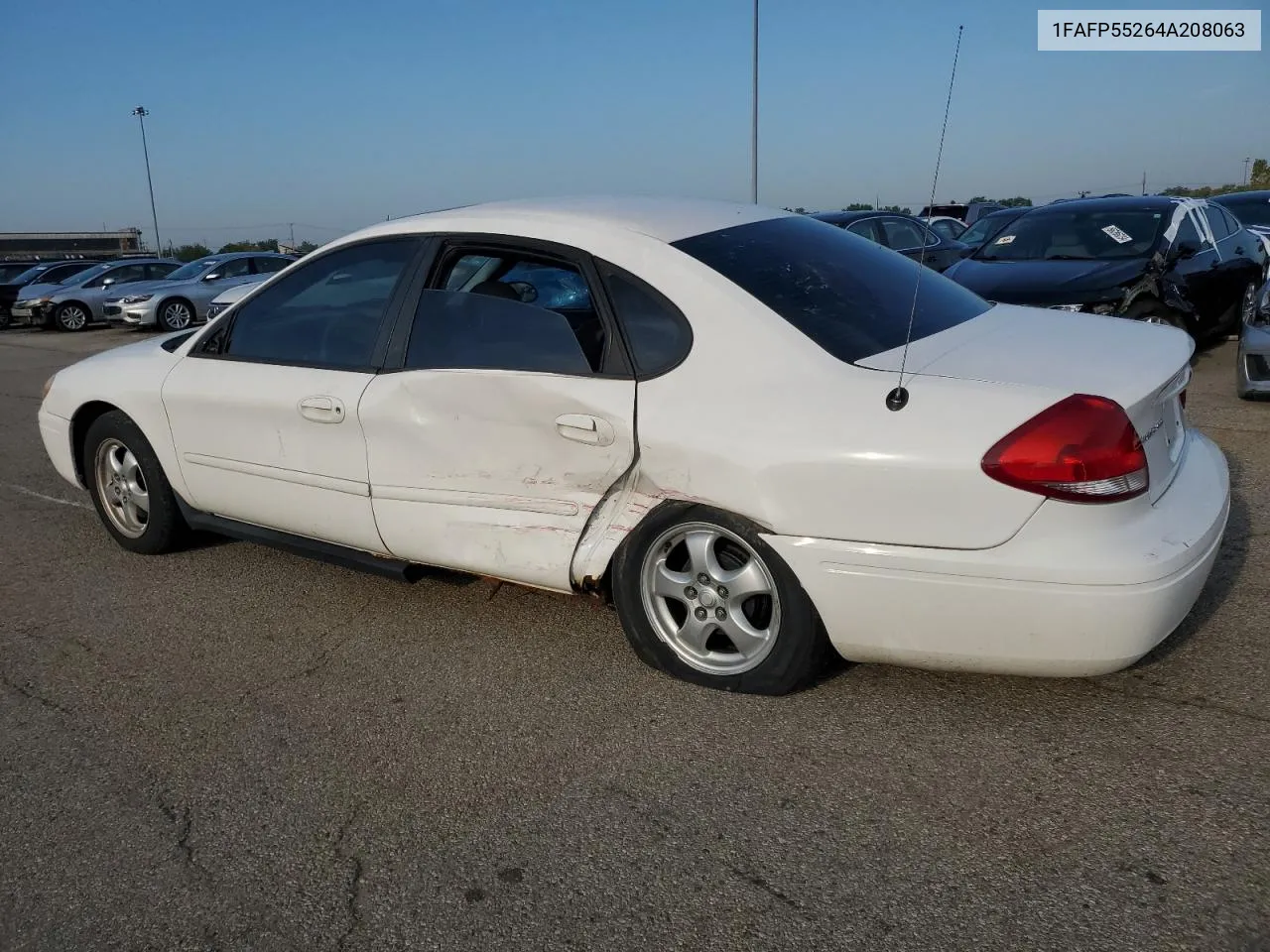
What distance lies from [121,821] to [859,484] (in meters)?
2.14

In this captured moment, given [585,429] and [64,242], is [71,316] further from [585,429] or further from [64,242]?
[64,242]

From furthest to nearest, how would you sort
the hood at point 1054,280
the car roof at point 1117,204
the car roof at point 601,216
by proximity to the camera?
the car roof at point 1117,204
the hood at point 1054,280
the car roof at point 601,216

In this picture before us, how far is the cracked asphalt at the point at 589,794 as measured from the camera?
2330 mm

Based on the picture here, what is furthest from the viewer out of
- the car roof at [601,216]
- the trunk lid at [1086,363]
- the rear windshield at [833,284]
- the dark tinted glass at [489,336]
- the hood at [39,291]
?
the hood at [39,291]

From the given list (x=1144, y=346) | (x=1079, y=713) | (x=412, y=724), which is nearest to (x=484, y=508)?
(x=412, y=724)

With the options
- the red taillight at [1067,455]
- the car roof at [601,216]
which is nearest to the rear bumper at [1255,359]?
the car roof at [601,216]

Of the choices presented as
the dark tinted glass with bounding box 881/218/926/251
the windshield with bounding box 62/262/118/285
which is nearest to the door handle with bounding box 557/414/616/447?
the dark tinted glass with bounding box 881/218/926/251

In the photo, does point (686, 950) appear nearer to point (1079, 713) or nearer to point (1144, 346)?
point (1079, 713)

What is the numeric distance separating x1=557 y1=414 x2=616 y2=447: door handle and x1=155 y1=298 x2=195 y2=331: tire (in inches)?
737

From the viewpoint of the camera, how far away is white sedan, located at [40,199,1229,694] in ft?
9.04

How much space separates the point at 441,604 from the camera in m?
4.21

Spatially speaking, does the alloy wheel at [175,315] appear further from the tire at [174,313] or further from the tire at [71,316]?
the tire at [71,316]

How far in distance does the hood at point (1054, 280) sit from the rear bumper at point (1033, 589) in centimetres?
538

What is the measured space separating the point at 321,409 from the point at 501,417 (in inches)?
32.5
